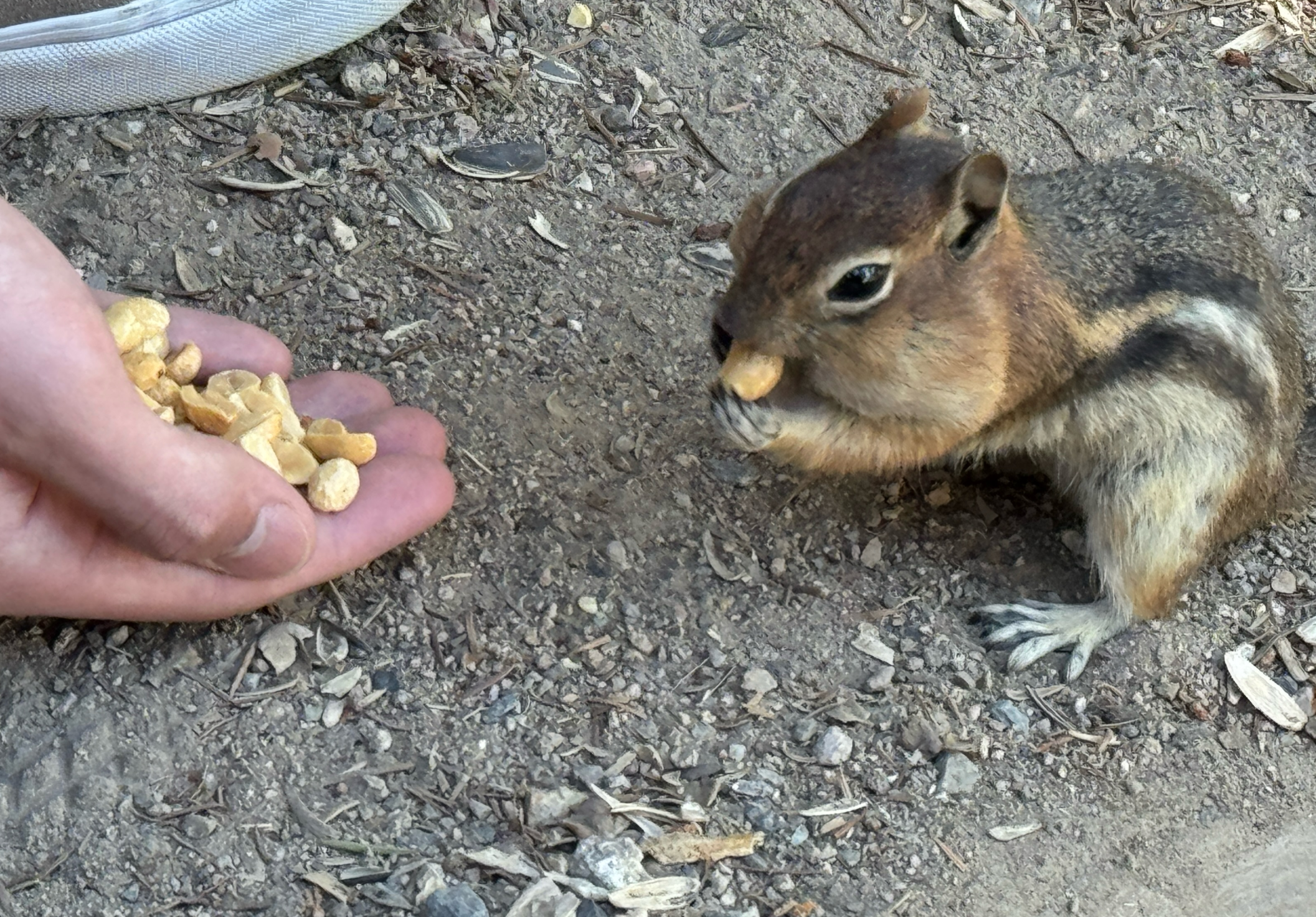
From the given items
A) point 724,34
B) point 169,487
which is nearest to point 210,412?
point 169,487

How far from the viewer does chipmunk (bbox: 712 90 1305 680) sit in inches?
101

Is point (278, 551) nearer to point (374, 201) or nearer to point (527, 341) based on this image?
point (527, 341)

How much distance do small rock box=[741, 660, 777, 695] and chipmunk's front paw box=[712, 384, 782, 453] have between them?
504 millimetres

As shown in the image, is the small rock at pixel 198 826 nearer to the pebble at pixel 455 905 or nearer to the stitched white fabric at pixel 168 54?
the pebble at pixel 455 905

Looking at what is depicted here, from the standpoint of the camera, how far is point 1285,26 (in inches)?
187

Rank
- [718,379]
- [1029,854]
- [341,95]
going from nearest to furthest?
1. [1029,854]
2. [718,379]
3. [341,95]

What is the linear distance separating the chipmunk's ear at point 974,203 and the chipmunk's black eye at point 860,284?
168 mm

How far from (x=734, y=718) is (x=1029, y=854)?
666 millimetres

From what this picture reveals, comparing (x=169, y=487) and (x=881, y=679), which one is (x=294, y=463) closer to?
(x=169, y=487)

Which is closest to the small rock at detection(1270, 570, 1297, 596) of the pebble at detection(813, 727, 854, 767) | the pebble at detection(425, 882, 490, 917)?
the pebble at detection(813, 727, 854, 767)

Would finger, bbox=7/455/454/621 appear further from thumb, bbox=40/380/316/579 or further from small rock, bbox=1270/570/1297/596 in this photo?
small rock, bbox=1270/570/1297/596

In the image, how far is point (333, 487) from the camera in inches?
109

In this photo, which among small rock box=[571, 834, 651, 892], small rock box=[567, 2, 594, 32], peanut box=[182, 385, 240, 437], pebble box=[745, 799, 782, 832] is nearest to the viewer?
small rock box=[571, 834, 651, 892]

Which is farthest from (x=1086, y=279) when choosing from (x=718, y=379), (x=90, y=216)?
(x=90, y=216)
